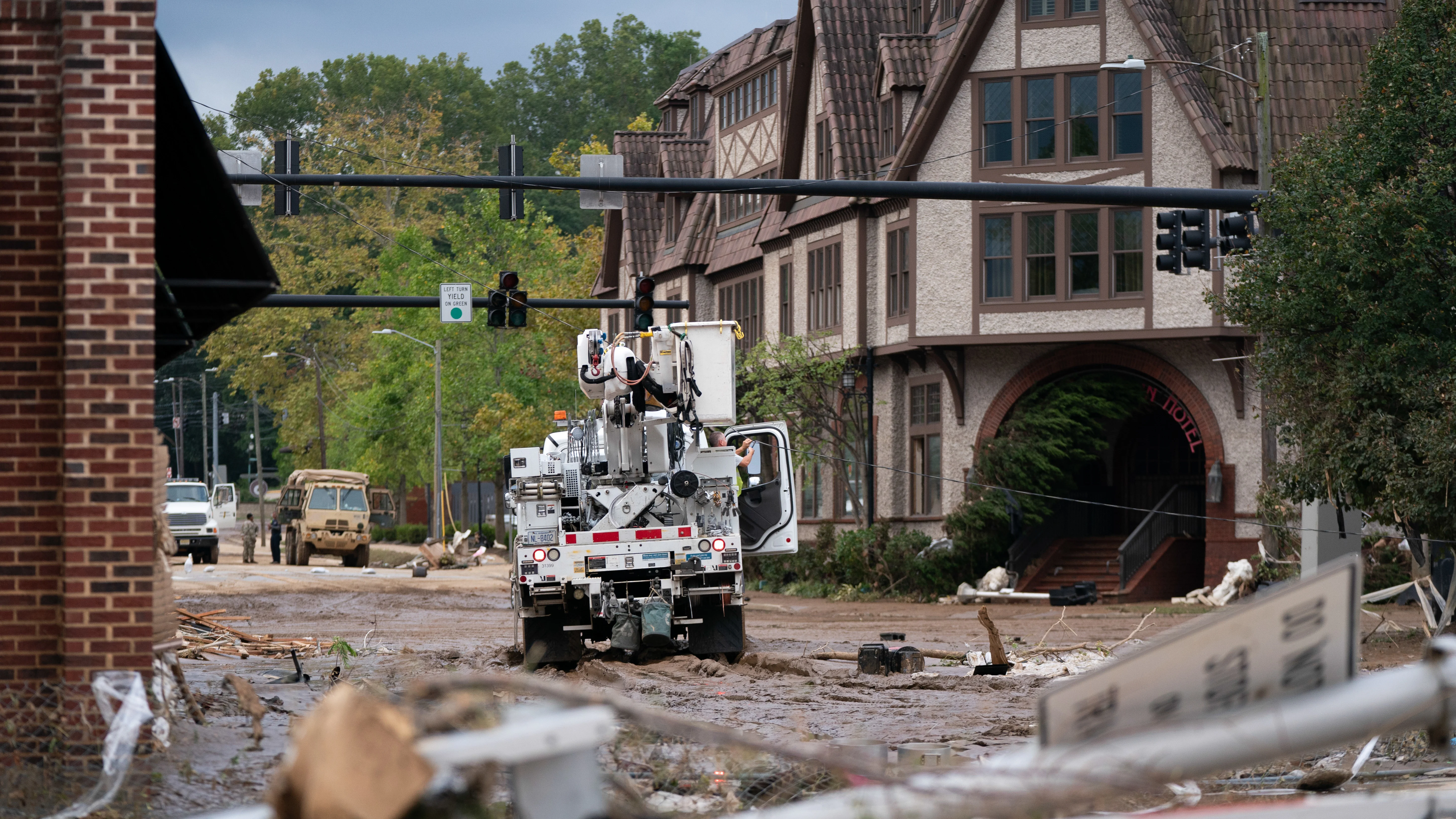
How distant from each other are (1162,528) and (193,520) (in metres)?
30.1

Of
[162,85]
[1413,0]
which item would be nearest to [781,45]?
[1413,0]

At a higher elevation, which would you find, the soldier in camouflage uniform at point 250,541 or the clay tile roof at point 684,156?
the clay tile roof at point 684,156

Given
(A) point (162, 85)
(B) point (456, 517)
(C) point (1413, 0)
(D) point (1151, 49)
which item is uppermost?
(D) point (1151, 49)

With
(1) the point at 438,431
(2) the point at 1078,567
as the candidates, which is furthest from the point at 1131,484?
(1) the point at 438,431

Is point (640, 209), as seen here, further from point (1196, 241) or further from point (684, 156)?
point (1196, 241)

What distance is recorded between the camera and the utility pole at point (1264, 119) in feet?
68.9

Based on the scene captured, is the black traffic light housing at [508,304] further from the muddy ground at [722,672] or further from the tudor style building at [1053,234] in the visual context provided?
the tudor style building at [1053,234]

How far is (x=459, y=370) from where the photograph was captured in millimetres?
56375

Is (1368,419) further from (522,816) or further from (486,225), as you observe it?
(486,225)

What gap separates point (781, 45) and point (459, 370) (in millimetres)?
19019

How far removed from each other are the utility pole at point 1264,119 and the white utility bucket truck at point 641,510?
23.6ft

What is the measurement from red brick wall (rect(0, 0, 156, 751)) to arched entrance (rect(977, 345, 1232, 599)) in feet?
87.6

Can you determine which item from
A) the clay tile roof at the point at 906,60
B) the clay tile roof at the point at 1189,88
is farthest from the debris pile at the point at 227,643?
the clay tile roof at the point at 906,60

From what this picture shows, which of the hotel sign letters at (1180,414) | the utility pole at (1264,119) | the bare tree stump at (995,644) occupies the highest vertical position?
the utility pole at (1264,119)
